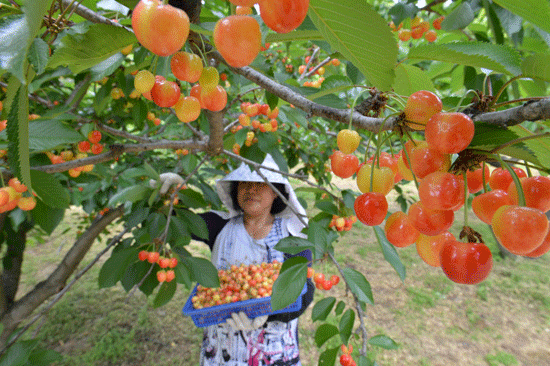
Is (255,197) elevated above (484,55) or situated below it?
below

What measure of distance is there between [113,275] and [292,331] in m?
1.54

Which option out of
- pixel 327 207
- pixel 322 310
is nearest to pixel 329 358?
pixel 322 310

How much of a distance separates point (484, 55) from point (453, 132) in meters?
0.17

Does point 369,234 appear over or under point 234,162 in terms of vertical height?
under

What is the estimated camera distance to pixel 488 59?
0.47 metres

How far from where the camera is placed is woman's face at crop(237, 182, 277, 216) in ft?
7.80

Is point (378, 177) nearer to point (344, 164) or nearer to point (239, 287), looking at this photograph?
point (344, 164)

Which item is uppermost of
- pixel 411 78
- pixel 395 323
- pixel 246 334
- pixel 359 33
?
pixel 359 33

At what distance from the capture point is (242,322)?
81.9 inches

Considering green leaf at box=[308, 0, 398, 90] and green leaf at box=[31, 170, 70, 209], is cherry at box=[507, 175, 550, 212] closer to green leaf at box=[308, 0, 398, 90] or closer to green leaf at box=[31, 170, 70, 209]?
green leaf at box=[308, 0, 398, 90]

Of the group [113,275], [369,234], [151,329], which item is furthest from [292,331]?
[369,234]

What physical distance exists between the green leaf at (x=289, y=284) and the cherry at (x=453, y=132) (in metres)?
0.86

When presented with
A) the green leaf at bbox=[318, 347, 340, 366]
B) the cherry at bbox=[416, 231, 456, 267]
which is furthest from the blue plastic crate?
the cherry at bbox=[416, 231, 456, 267]

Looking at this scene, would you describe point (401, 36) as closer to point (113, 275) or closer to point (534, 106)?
point (534, 106)
